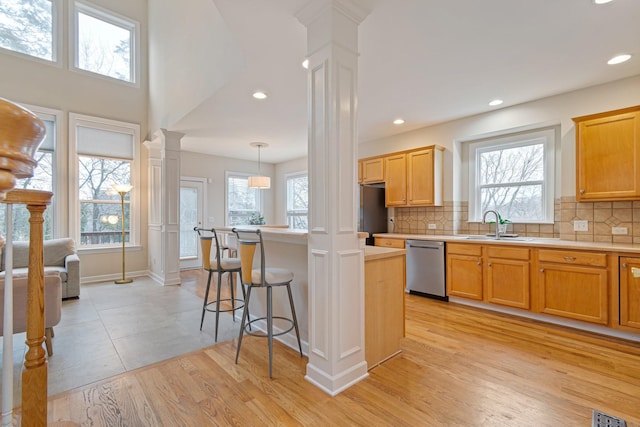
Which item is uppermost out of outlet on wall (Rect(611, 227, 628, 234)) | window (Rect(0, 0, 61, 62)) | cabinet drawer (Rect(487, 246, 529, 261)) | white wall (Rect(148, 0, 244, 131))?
window (Rect(0, 0, 61, 62))

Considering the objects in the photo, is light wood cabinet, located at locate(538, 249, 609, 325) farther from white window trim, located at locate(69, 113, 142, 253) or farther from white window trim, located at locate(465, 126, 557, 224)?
white window trim, located at locate(69, 113, 142, 253)

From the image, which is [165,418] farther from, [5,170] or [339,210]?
[5,170]

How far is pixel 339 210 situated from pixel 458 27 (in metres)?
1.77

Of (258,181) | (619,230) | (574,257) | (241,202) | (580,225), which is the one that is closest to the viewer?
(574,257)

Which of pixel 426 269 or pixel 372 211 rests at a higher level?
pixel 372 211

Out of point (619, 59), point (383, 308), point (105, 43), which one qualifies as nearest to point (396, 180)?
point (619, 59)

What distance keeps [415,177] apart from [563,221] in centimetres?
191

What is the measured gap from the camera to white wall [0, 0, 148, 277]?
4559 millimetres

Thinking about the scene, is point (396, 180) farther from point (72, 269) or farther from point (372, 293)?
point (72, 269)

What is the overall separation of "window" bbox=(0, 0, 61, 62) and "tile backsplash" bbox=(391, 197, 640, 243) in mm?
6656

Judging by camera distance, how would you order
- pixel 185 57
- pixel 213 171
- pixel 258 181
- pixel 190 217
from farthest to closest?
1. pixel 213 171
2. pixel 190 217
3. pixel 258 181
4. pixel 185 57

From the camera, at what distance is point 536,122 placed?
371 cm

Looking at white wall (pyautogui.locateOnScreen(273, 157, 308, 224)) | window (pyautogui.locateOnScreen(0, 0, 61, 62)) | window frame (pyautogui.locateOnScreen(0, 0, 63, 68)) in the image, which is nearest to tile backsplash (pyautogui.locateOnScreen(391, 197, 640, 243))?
white wall (pyautogui.locateOnScreen(273, 157, 308, 224))

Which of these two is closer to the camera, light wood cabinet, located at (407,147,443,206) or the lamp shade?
light wood cabinet, located at (407,147,443,206)
